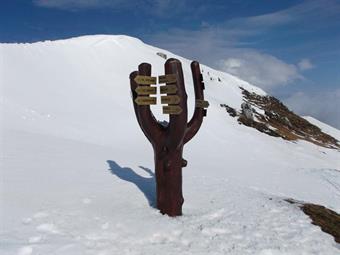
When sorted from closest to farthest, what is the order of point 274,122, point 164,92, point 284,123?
point 164,92, point 274,122, point 284,123

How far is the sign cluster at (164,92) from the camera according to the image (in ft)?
30.7

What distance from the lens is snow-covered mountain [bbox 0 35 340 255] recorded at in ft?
26.9

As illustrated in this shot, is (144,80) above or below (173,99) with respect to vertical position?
above

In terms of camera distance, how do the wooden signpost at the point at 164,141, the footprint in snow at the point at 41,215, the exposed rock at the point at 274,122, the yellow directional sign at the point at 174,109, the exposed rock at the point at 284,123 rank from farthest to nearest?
the exposed rock at the point at 284,123
the exposed rock at the point at 274,122
the wooden signpost at the point at 164,141
the yellow directional sign at the point at 174,109
the footprint in snow at the point at 41,215

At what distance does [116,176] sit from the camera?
1362 centimetres

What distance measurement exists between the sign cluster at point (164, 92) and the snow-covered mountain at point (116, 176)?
254cm

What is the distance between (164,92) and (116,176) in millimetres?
4854

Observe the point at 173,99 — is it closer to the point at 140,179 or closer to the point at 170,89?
the point at 170,89

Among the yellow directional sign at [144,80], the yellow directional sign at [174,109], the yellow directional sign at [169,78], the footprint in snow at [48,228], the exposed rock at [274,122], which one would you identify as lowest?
the footprint in snow at [48,228]

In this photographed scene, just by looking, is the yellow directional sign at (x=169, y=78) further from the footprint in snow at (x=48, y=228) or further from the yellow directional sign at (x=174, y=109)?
the footprint in snow at (x=48, y=228)

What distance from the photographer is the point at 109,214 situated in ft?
31.2

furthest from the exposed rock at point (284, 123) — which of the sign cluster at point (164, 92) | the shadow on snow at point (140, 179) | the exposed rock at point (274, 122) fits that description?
the sign cluster at point (164, 92)

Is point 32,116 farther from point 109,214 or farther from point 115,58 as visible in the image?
point 115,58

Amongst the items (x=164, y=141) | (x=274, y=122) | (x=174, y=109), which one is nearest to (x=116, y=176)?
(x=164, y=141)
